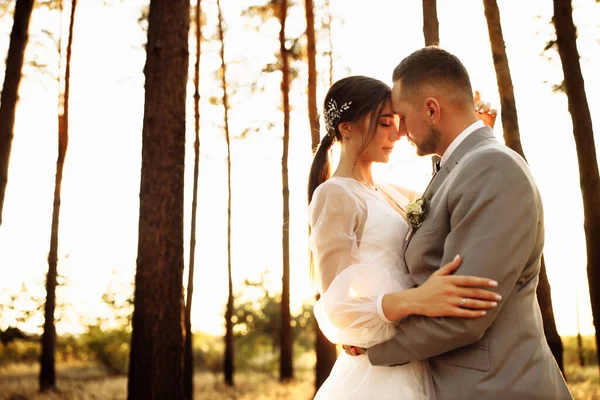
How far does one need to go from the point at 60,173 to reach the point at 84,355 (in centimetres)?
1061

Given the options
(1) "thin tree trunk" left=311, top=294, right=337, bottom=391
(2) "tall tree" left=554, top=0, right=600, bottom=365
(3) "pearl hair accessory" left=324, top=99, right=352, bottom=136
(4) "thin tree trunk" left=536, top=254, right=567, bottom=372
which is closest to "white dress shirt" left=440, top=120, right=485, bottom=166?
(3) "pearl hair accessory" left=324, top=99, right=352, bottom=136

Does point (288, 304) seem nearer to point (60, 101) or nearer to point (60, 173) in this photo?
point (60, 173)

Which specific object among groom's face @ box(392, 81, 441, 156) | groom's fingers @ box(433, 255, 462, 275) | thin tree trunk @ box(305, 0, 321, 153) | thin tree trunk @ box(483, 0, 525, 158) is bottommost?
groom's fingers @ box(433, 255, 462, 275)

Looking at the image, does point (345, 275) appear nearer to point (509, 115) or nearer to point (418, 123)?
point (418, 123)

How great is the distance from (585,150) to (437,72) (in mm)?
6469

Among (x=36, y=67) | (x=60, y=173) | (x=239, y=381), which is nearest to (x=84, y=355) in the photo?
(x=239, y=381)

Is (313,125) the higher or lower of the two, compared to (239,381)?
higher

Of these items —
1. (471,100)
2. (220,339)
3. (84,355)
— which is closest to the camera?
(471,100)

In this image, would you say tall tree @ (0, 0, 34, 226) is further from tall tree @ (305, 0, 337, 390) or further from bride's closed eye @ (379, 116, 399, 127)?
bride's closed eye @ (379, 116, 399, 127)

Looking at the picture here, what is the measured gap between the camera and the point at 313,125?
13.4 metres

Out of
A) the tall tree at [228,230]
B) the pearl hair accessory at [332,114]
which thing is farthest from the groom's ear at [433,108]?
the tall tree at [228,230]

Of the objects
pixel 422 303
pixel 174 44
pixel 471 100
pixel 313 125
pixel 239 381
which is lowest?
pixel 239 381

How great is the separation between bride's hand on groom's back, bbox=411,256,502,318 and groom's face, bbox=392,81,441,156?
0.72 meters

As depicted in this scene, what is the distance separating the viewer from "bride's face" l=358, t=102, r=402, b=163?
151 inches
